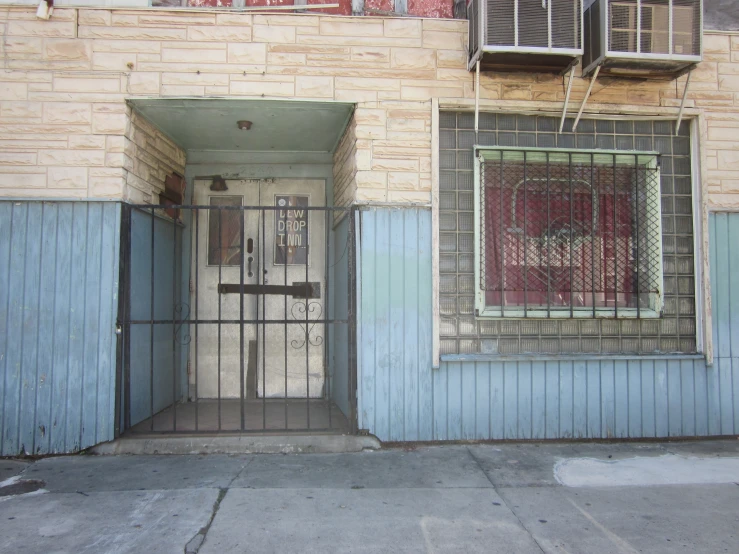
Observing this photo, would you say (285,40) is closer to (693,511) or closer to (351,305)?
(351,305)

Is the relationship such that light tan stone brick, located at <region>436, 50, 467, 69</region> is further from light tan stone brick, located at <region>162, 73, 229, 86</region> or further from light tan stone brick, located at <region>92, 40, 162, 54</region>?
light tan stone brick, located at <region>92, 40, 162, 54</region>

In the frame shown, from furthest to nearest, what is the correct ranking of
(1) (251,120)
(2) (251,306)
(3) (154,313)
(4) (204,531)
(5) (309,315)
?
(2) (251,306)
(5) (309,315)
(3) (154,313)
(1) (251,120)
(4) (204,531)

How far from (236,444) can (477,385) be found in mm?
2398

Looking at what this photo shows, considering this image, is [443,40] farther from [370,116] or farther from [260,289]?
[260,289]

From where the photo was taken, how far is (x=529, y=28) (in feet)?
15.4

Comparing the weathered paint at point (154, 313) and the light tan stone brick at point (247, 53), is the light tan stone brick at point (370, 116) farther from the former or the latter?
the weathered paint at point (154, 313)

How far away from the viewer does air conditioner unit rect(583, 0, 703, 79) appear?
471 centimetres

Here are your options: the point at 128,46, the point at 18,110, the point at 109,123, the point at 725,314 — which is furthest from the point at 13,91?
the point at 725,314

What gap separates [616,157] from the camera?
5301mm

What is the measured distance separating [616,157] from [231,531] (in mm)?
5010

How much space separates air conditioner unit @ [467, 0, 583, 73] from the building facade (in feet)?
1.45

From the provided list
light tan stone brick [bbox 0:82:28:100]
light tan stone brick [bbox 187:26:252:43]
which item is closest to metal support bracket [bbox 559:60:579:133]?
light tan stone brick [bbox 187:26:252:43]

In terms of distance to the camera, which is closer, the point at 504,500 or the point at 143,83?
the point at 504,500

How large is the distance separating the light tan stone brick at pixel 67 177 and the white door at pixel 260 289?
6.17 feet
